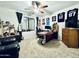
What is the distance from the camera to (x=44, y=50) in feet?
9.75

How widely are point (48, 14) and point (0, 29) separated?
1.32 m

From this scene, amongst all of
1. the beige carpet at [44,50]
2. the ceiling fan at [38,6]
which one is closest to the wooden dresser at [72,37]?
the beige carpet at [44,50]

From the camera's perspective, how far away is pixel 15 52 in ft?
8.67

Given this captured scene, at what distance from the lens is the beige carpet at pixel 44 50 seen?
2.83 meters

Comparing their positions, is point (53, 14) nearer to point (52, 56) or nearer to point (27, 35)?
point (27, 35)

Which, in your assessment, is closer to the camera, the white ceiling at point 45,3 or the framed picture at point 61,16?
the white ceiling at point 45,3

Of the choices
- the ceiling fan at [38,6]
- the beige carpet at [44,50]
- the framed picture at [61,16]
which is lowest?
the beige carpet at [44,50]

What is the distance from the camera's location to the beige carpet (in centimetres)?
283

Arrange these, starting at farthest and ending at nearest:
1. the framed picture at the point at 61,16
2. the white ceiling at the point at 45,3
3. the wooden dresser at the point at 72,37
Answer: the wooden dresser at the point at 72,37 < the framed picture at the point at 61,16 < the white ceiling at the point at 45,3

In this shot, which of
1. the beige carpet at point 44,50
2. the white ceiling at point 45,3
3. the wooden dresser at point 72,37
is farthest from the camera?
the wooden dresser at point 72,37

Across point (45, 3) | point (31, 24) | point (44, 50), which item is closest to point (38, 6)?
point (45, 3)

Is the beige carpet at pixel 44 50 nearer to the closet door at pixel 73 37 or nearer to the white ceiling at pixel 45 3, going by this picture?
the closet door at pixel 73 37

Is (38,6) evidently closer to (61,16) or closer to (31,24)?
(31,24)

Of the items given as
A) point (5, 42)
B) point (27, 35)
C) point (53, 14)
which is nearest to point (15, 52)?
point (5, 42)
